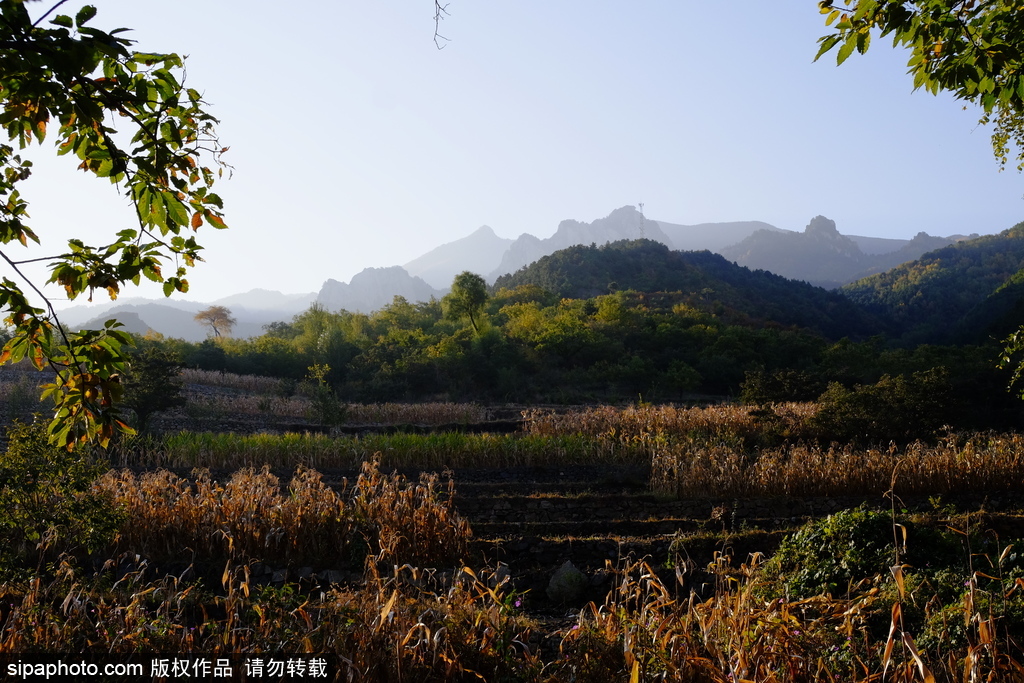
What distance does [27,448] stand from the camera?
4008 millimetres

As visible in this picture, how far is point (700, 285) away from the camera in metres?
62.4

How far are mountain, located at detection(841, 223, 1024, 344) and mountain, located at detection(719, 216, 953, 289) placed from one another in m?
68.0

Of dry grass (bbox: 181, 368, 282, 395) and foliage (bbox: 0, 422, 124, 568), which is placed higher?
foliage (bbox: 0, 422, 124, 568)

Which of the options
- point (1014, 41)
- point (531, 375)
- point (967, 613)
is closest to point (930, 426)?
point (1014, 41)

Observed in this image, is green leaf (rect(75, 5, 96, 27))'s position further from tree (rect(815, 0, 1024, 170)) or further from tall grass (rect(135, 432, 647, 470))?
tall grass (rect(135, 432, 647, 470))

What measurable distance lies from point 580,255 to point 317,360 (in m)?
→ 43.7

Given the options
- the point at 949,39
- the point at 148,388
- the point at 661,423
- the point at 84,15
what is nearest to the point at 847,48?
the point at 949,39

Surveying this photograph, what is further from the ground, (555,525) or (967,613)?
(967,613)

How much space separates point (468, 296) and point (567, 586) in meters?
29.9

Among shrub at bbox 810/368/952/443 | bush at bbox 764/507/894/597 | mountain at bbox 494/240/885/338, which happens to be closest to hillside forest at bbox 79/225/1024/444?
shrub at bbox 810/368/952/443

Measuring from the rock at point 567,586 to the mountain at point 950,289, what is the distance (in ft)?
126

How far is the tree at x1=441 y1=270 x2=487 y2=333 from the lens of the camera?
34125 millimetres

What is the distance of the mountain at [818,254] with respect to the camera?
149125 millimetres

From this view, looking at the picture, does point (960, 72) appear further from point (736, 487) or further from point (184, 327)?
point (184, 327)
